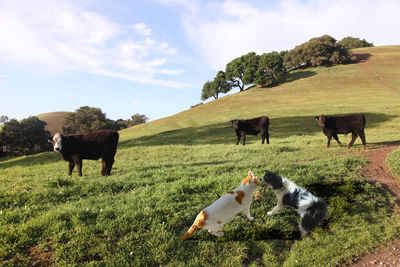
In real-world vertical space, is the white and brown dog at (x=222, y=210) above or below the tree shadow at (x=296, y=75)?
below

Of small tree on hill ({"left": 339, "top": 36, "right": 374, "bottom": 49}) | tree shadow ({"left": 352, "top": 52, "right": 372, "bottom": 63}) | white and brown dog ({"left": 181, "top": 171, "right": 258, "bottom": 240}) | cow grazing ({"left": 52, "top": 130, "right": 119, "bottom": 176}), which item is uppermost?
small tree on hill ({"left": 339, "top": 36, "right": 374, "bottom": 49})

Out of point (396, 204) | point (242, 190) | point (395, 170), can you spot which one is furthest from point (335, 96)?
point (242, 190)

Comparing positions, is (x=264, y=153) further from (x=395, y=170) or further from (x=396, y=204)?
(x=396, y=204)

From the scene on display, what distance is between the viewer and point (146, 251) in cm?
429

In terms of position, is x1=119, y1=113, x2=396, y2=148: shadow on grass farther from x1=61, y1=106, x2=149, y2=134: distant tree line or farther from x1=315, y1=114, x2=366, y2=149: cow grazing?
x1=61, y1=106, x2=149, y2=134: distant tree line

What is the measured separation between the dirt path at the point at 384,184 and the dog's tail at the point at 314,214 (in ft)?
2.90

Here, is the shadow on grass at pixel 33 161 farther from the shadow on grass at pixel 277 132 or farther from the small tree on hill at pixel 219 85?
the small tree on hill at pixel 219 85

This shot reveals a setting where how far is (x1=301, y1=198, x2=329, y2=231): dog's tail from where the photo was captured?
4.86 m

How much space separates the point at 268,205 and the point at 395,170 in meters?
6.05

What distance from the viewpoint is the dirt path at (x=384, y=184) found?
4090mm

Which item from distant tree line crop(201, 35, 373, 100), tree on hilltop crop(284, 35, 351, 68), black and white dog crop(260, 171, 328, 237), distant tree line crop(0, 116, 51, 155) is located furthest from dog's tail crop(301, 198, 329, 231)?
tree on hilltop crop(284, 35, 351, 68)

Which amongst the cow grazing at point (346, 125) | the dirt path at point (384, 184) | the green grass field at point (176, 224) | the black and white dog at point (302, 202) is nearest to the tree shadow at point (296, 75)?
the cow grazing at point (346, 125)

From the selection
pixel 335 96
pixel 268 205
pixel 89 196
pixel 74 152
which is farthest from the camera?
pixel 335 96

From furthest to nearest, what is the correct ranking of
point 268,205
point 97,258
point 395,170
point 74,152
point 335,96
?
1. point 335,96
2. point 74,152
3. point 395,170
4. point 268,205
5. point 97,258
